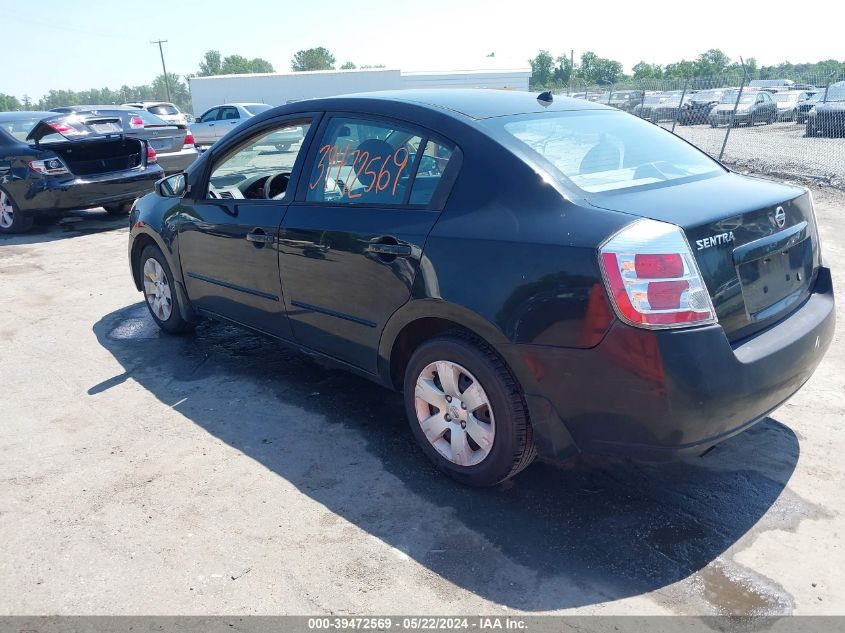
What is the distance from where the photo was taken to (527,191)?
2.94 metres

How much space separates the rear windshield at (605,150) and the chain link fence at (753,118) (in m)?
9.48

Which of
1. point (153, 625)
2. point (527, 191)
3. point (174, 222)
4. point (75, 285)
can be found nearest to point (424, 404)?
point (527, 191)

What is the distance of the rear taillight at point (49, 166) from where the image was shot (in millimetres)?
9164

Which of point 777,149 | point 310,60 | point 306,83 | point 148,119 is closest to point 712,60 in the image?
point 310,60

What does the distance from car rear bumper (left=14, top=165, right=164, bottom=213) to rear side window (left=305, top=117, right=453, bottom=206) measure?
676 centimetres

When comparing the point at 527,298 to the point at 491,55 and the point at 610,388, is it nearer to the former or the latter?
the point at 610,388

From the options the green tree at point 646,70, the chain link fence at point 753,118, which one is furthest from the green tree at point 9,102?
the chain link fence at point 753,118

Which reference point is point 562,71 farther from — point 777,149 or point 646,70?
point 777,149

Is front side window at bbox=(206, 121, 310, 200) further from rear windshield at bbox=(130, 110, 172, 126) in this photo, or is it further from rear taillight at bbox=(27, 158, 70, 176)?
rear windshield at bbox=(130, 110, 172, 126)

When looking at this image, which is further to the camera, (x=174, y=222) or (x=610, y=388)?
(x=174, y=222)

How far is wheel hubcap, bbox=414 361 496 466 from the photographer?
10.2 feet

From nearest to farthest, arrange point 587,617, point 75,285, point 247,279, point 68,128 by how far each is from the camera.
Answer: point 587,617 < point 247,279 < point 75,285 < point 68,128

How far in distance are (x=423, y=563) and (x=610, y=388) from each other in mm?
1013

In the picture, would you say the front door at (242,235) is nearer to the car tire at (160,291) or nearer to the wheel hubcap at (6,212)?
the car tire at (160,291)
